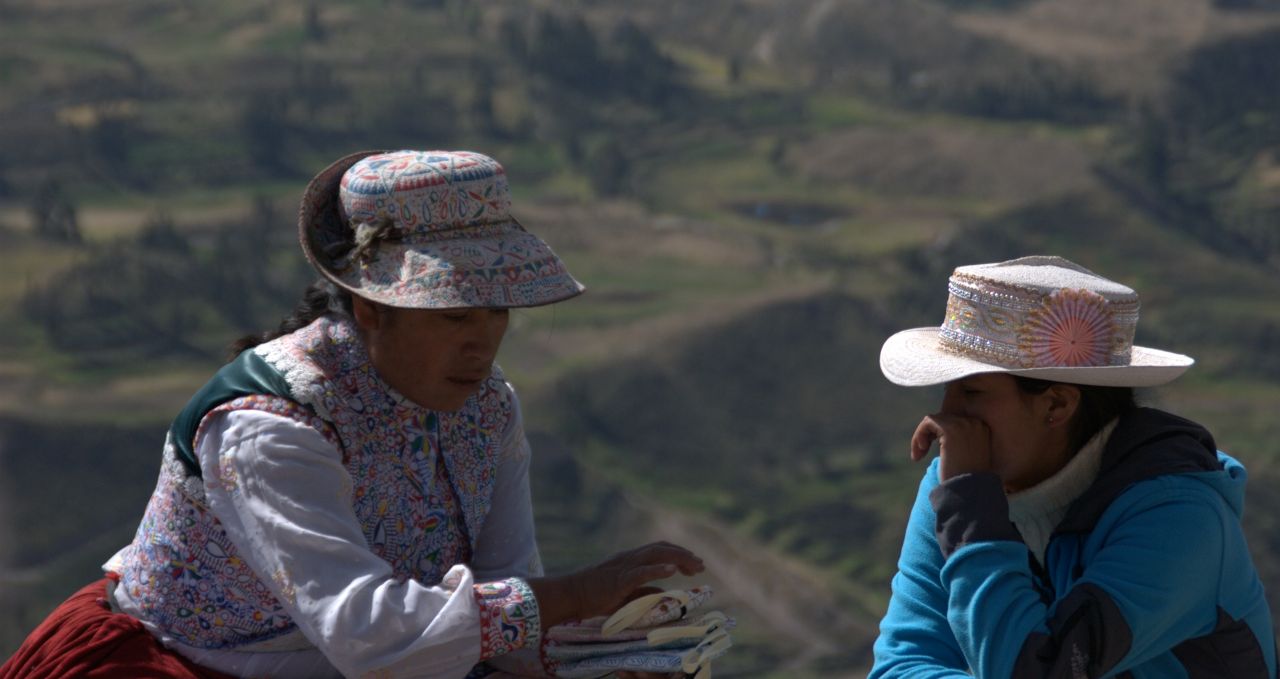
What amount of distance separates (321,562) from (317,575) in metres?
0.02

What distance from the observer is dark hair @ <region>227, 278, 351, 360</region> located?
2.37 m

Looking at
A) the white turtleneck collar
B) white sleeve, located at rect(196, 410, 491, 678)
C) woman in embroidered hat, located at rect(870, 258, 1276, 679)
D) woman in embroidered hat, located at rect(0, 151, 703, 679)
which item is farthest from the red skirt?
the white turtleneck collar

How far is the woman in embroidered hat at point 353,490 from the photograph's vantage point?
83.7 inches

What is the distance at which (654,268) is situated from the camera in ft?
136

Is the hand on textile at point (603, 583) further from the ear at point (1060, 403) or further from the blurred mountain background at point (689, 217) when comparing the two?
the blurred mountain background at point (689, 217)

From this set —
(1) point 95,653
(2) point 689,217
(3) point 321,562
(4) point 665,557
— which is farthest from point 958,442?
(2) point 689,217

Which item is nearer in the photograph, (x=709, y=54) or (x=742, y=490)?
(x=742, y=490)

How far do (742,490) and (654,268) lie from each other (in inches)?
330

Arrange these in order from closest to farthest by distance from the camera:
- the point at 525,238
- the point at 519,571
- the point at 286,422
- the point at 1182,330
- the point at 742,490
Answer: the point at 286,422
the point at 525,238
the point at 519,571
the point at 742,490
the point at 1182,330

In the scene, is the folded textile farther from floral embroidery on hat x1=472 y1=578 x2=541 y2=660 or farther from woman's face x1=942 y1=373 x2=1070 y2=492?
woman's face x1=942 y1=373 x2=1070 y2=492

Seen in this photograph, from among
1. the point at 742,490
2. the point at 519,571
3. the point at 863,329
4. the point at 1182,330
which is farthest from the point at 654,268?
the point at 519,571

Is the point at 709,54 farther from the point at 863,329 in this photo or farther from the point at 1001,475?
the point at 1001,475

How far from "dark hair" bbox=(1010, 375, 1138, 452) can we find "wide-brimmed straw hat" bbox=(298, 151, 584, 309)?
0.70 meters

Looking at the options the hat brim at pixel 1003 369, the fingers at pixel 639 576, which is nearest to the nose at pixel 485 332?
the fingers at pixel 639 576
